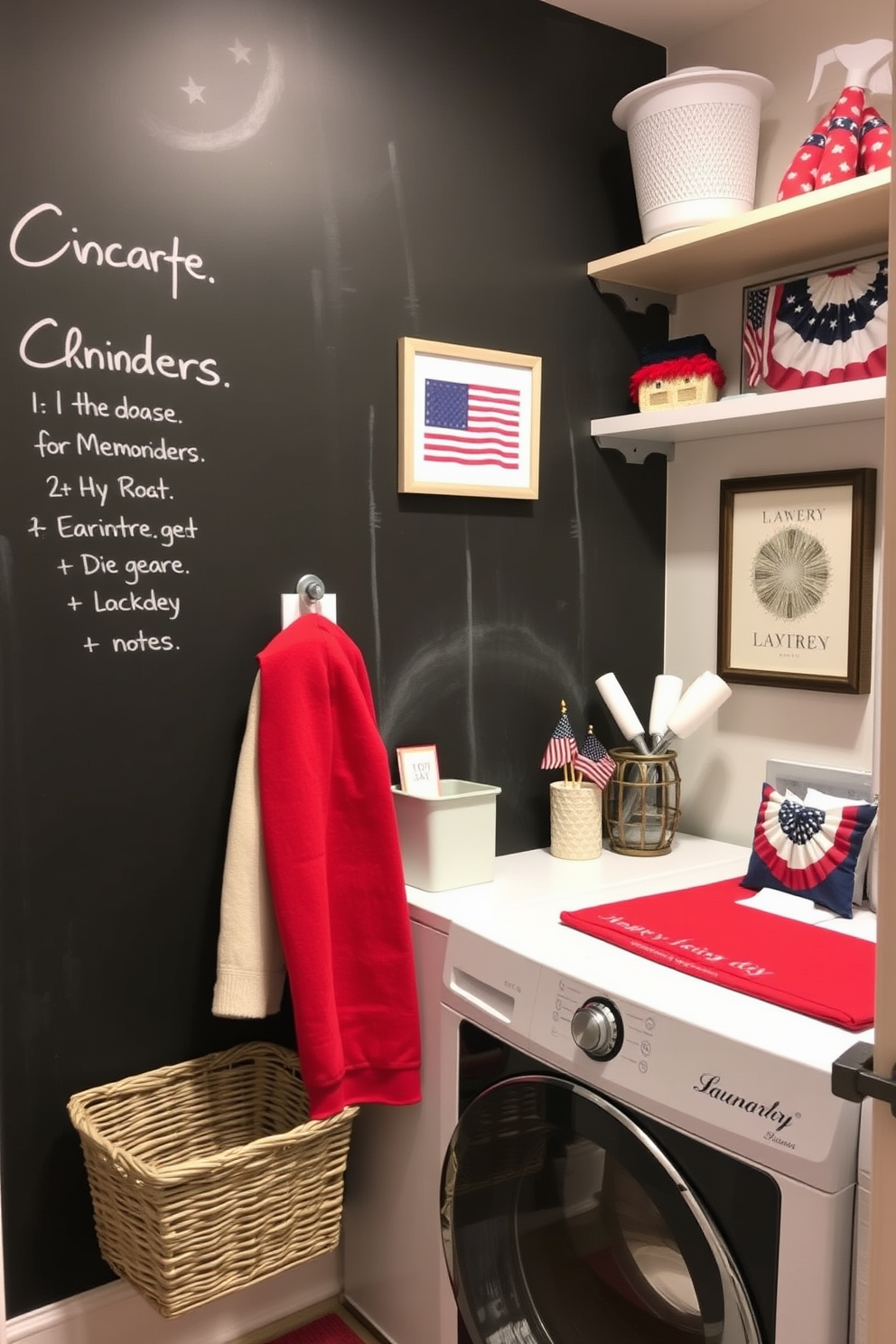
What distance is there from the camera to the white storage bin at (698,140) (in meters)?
1.90

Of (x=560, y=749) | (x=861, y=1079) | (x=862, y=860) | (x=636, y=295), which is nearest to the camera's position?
(x=861, y=1079)

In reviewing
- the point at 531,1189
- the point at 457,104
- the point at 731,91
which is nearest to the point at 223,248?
the point at 457,104

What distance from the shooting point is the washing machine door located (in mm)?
1288

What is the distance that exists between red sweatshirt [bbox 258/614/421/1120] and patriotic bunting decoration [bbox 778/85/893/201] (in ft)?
3.51

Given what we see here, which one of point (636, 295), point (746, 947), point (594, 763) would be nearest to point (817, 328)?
point (636, 295)

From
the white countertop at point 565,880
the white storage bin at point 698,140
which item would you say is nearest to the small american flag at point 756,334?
the white storage bin at point 698,140

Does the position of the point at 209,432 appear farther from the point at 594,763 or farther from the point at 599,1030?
the point at 599,1030

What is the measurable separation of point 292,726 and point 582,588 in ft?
2.50

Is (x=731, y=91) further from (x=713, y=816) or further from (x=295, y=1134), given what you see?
(x=295, y=1134)

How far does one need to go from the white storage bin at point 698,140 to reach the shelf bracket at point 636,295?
21 centimetres

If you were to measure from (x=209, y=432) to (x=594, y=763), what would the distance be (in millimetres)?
931

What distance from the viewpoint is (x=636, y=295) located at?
225 cm

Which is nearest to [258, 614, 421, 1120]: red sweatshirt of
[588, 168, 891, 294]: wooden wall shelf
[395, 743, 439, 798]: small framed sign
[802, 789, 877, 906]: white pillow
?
[395, 743, 439, 798]: small framed sign

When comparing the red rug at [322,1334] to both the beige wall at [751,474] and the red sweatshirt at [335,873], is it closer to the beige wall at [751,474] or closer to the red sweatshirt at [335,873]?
the red sweatshirt at [335,873]
